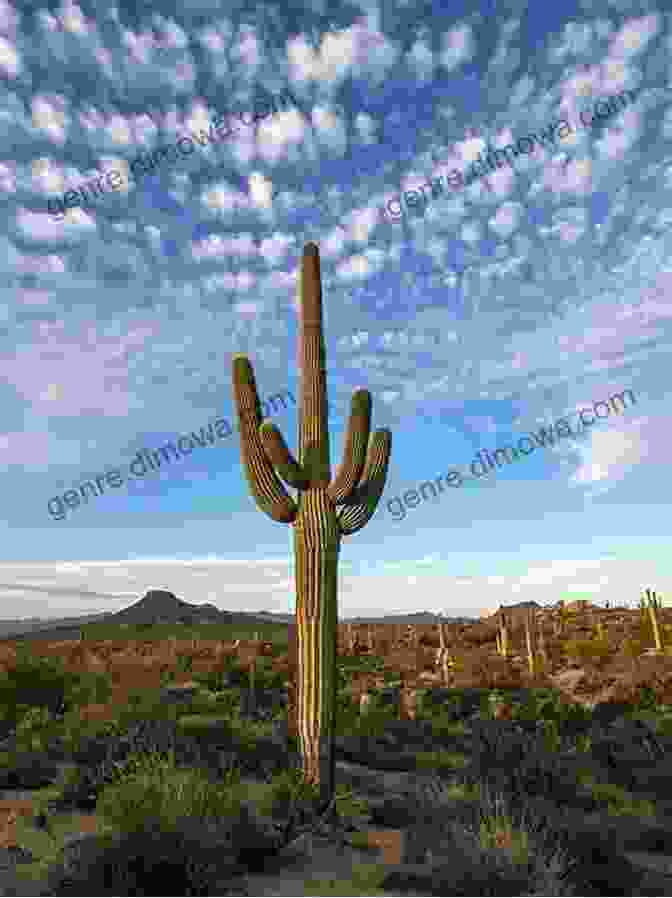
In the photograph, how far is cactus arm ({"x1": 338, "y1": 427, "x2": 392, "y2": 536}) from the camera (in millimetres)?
9781

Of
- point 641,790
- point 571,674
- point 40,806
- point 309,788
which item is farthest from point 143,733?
point 571,674

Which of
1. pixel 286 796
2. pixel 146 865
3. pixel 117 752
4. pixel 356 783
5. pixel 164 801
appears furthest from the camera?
pixel 356 783

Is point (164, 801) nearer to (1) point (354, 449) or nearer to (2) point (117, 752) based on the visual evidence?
(2) point (117, 752)

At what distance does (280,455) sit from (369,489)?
4.53 ft

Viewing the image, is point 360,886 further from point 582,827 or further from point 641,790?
point 641,790

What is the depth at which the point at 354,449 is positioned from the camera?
1008 centimetres

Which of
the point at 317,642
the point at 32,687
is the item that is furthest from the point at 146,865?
the point at 32,687

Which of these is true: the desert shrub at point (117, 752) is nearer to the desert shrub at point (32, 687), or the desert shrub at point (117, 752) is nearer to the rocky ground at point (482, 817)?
the rocky ground at point (482, 817)

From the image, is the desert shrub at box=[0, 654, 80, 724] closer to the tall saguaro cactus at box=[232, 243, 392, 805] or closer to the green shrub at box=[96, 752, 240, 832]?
the tall saguaro cactus at box=[232, 243, 392, 805]

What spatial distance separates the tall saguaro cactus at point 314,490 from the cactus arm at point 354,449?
1 cm

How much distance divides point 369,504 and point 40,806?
5540 millimetres

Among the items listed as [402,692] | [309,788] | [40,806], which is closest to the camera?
[309,788]

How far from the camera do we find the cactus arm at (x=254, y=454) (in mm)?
9688

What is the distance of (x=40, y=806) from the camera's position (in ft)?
30.4
